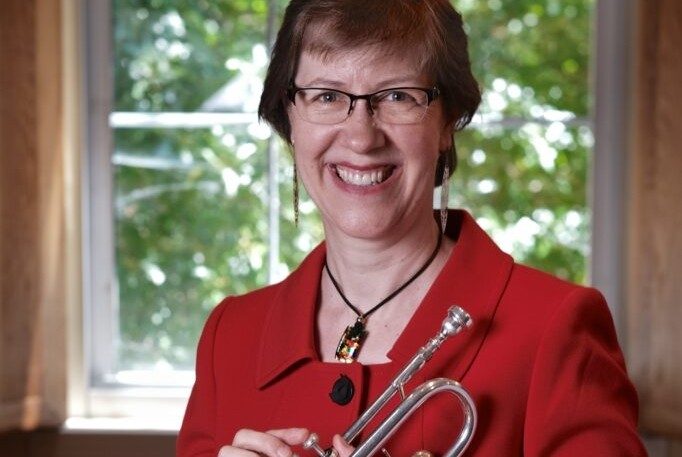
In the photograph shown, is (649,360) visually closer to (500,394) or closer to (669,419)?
(669,419)

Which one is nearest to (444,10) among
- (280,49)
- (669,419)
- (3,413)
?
(280,49)

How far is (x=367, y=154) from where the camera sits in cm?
160

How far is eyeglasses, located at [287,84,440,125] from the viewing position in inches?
62.4

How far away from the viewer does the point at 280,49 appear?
5.59ft

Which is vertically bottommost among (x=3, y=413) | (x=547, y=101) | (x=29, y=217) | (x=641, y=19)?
(x=3, y=413)

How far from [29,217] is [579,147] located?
1.29 meters

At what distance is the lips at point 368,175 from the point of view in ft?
5.30

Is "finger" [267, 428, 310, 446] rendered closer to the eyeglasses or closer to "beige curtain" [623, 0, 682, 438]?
the eyeglasses

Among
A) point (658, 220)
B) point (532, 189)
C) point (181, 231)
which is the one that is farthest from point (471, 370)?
point (181, 231)

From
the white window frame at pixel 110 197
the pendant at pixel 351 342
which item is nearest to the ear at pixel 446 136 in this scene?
the pendant at pixel 351 342

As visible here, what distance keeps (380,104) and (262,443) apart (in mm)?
450

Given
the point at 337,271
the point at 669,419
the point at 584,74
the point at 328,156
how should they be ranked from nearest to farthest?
the point at 328,156
the point at 337,271
the point at 669,419
the point at 584,74

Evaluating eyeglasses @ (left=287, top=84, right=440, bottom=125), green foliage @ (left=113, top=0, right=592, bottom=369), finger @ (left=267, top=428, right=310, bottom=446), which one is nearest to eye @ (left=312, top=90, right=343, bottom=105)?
eyeglasses @ (left=287, top=84, right=440, bottom=125)

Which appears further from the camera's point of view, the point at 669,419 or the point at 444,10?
the point at 669,419
